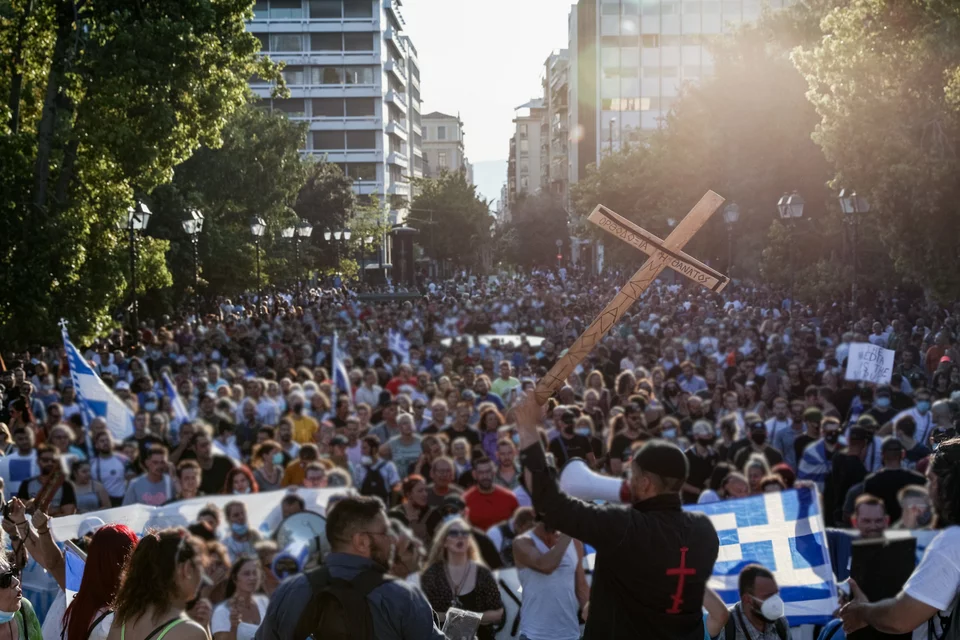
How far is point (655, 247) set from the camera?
4715 millimetres

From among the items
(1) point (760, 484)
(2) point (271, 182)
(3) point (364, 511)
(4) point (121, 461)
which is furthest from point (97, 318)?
(2) point (271, 182)

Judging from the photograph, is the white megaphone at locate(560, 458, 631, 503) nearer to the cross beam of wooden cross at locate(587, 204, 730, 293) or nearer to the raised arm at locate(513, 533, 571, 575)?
the cross beam of wooden cross at locate(587, 204, 730, 293)

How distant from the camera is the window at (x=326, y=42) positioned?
95.7m

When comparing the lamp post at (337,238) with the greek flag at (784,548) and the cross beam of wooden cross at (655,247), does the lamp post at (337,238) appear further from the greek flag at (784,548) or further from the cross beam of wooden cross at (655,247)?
the cross beam of wooden cross at (655,247)

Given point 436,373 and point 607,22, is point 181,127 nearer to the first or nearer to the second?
point 436,373

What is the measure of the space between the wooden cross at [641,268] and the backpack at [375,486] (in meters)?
6.28

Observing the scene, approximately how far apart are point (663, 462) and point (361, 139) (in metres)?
96.0

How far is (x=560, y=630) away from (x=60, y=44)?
17.5m

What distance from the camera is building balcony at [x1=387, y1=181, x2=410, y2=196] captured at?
339 ft

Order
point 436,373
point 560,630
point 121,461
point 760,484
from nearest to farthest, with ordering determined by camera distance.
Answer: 1. point 560,630
2. point 760,484
3. point 121,461
4. point 436,373

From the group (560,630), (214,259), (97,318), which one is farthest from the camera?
(214,259)

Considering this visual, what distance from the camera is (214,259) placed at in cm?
3906

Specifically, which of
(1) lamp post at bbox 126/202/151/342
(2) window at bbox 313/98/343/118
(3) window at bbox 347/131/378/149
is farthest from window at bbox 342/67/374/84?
(1) lamp post at bbox 126/202/151/342

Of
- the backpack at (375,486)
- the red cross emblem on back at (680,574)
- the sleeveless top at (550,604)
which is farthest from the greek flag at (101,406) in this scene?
the red cross emblem on back at (680,574)
